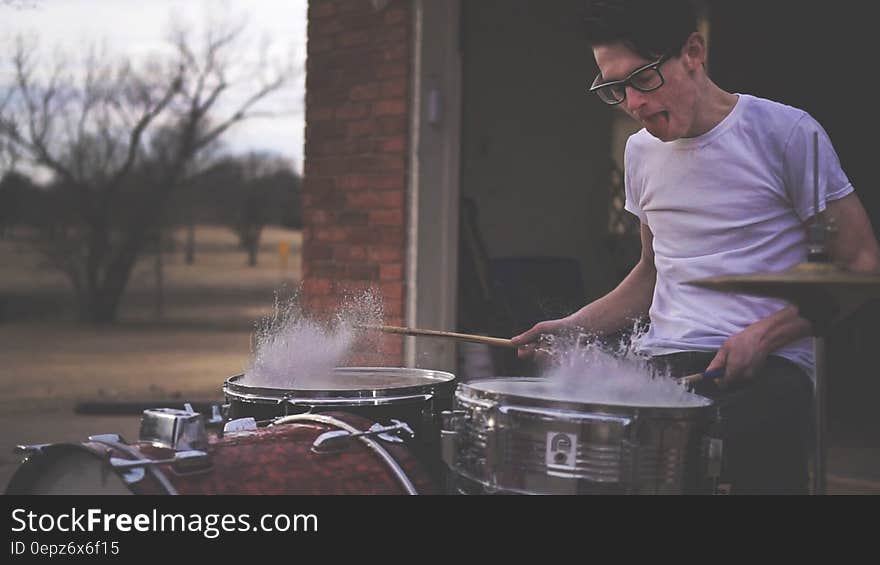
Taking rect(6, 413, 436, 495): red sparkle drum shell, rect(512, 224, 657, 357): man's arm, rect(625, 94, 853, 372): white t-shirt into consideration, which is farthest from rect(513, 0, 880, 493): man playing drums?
rect(6, 413, 436, 495): red sparkle drum shell

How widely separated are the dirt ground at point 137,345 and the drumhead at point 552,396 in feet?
3.80

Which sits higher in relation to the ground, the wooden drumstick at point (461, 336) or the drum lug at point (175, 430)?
the wooden drumstick at point (461, 336)

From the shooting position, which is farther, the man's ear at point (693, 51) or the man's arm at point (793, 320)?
the man's ear at point (693, 51)

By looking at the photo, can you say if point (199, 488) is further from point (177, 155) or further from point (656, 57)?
point (177, 155)

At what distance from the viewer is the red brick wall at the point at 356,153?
17.5 ft

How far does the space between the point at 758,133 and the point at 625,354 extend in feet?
1.94

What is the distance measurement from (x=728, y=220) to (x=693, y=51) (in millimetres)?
386

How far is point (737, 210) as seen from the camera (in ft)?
8.09

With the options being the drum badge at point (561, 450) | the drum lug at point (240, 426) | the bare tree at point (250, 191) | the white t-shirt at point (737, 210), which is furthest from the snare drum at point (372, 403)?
the bare tree at point (250, 191)

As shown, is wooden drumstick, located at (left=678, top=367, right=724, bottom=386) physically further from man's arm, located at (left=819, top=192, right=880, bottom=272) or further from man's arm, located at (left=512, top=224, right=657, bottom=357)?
man's arm, located at (left=512, top=224, right=657, bottom=357)

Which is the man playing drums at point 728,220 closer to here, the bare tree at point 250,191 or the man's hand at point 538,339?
the man's hand at point 538,339

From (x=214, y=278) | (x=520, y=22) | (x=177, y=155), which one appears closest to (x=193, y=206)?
(x=177, y=155)

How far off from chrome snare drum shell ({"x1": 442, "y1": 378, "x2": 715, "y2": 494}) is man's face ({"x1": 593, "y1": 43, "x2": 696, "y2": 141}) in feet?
2.25

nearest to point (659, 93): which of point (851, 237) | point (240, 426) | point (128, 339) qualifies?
point (851, 237)
